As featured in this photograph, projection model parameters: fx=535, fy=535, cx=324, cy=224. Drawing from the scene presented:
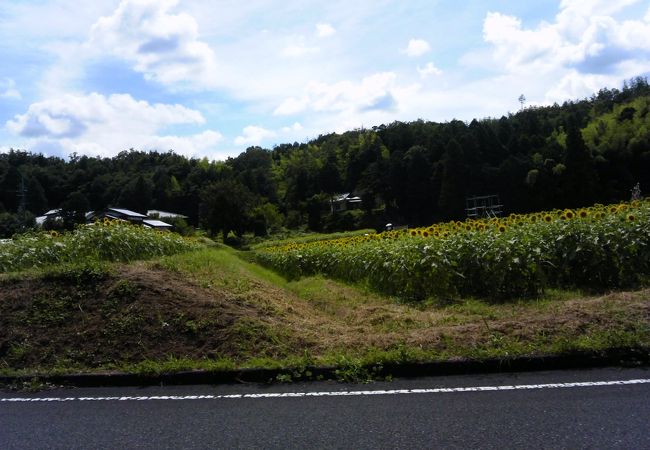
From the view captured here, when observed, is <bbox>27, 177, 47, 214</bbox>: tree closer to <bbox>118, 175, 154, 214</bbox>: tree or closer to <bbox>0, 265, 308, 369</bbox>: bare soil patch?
<bbox>118, 175, 154, 214</bbox>: tree

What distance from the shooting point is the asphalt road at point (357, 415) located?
148 inches

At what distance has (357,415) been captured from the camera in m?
4.26

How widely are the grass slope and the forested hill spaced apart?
107ft

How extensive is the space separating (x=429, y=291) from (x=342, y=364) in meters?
4.68

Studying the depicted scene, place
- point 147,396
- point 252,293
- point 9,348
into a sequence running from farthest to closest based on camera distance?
point 252,293, point 9,348, point 147,396

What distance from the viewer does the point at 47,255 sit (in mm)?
10125

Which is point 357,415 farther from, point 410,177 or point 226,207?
point 410,177

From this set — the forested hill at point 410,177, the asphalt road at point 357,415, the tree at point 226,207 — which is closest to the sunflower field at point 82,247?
the asphalt road at point 357,415

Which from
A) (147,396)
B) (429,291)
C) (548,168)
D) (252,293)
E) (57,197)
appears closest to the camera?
(147,396)

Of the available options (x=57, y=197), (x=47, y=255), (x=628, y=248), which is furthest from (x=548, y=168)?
(x=57, y=197)

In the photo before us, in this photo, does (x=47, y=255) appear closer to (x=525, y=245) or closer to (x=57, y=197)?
(x=525, y=245)

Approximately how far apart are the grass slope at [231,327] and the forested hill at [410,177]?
32.7 metres

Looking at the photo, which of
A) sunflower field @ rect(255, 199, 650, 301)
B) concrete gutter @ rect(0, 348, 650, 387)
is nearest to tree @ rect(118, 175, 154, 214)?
sunflower field @ rect(255, 199, 650, 301)

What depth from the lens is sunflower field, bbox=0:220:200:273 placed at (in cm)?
991
